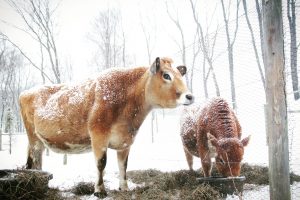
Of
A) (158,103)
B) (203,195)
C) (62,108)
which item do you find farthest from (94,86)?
(203,195)

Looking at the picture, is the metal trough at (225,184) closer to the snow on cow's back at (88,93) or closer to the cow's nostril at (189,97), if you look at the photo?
the cow's nostril at (189,97)

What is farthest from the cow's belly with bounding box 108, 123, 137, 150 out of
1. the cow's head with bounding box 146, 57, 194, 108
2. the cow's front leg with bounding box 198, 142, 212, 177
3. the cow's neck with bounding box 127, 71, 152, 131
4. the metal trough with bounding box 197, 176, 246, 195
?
the metal trough with bounding box 197, 176, 246, 195

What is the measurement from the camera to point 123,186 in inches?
211

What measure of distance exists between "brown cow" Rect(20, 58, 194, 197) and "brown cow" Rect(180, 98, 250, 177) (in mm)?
844

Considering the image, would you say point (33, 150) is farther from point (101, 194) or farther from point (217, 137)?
point (217, 137)

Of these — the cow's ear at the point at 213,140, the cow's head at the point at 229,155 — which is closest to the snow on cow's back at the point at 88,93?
the cow's ear at the point at 213,140

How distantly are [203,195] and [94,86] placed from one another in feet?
8.62

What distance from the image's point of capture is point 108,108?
487cm

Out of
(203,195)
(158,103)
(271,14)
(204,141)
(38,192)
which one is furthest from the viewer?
(204,141)

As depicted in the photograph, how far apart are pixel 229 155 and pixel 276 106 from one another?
4.63 ft

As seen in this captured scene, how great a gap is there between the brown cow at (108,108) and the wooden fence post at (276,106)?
1492 mm

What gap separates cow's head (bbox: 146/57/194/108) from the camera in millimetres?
4684

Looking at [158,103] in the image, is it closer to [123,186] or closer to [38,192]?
[123,186]

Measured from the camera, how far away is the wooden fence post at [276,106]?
10.3 feet
